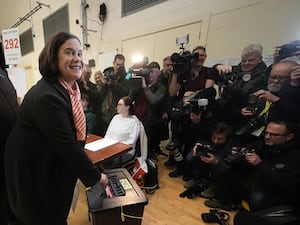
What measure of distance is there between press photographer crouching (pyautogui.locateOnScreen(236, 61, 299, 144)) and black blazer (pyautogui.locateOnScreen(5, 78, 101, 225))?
1.42 m

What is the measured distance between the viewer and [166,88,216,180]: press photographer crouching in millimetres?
1943

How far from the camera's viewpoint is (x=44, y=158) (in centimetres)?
82

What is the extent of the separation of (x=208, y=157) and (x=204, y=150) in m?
0.07

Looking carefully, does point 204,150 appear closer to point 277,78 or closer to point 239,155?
point 239,155

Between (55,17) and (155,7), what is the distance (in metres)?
3.82

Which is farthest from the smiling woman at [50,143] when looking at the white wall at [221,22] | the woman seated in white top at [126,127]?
the white wall at [221,22]

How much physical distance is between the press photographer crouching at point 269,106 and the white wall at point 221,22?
95 cm

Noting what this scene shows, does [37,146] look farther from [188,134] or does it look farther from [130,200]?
[188,134]

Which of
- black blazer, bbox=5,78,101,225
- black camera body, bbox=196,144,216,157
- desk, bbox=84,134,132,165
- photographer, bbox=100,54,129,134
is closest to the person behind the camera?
black blazer, bbox=5,78,101,225

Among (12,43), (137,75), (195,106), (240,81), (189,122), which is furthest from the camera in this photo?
(137,75)


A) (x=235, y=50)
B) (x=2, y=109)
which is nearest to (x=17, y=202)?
(x=2, y=109)

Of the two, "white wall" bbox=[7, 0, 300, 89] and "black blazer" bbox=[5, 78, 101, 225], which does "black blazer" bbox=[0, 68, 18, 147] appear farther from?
"white wall" bbox=[7, 0, 300, 89]

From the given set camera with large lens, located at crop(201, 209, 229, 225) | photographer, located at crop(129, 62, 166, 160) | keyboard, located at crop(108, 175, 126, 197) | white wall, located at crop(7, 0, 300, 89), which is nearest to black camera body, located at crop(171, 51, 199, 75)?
photographer, located at crop(129, 62, 166, 160)

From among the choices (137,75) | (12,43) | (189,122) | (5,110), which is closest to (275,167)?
(189,122)
